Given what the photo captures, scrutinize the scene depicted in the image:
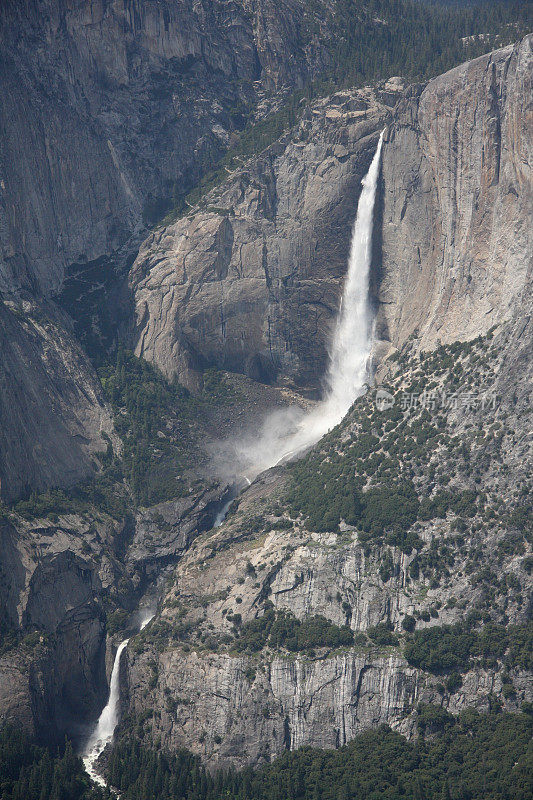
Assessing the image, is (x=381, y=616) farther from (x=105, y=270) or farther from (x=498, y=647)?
(x=105, y=270)

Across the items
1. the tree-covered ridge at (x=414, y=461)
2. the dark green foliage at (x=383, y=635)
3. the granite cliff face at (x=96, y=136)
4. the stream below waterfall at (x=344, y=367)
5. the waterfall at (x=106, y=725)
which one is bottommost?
the waterfall at (x=106, y=725)

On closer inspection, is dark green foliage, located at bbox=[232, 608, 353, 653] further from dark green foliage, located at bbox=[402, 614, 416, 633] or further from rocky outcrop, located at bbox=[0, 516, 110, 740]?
rocky outcrop, located at bbox=[0, 516, 110, 740]

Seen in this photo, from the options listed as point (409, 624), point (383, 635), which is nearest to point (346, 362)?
point (409, 624)

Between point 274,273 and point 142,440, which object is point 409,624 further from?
point 274,273

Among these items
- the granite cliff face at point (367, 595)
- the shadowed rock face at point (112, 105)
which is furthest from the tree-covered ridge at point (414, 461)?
the shadowed rock face at point (112, 105)

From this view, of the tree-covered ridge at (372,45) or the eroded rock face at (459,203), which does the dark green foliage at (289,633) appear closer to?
the eroded rock face at (459,203)

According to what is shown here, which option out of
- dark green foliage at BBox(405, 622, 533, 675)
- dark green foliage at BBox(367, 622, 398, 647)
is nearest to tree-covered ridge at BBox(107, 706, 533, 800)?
dark green foliage at BBox(405, 622, 533, 675)

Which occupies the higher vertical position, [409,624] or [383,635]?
[409,624]
